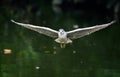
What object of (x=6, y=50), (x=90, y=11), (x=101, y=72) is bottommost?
(x=101, y=72)

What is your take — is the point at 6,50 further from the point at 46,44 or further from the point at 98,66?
the point at 98,66

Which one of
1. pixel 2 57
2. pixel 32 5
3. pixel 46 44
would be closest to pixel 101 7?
pixel 32 5

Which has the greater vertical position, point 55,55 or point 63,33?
point 55,55

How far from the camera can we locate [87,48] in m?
16.9

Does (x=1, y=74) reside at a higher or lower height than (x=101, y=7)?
lower

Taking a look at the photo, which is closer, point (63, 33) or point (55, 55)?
point (63, 33)

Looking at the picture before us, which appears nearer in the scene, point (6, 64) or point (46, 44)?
point (6, 64)

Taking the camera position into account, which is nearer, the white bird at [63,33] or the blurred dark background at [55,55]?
the white bird at [63,33]

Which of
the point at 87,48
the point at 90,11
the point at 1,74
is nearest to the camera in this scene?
the point at 1,74

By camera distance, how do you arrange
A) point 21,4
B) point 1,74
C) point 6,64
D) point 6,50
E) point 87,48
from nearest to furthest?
point 1,74 < point 6,64 < point 6,50 < point 87,48 < point 21,4

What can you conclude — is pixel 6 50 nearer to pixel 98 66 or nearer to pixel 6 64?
pixel 6 64

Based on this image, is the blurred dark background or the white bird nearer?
the white bird

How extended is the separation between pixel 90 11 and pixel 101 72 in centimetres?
2222

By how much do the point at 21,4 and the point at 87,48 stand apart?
72.7 feet
